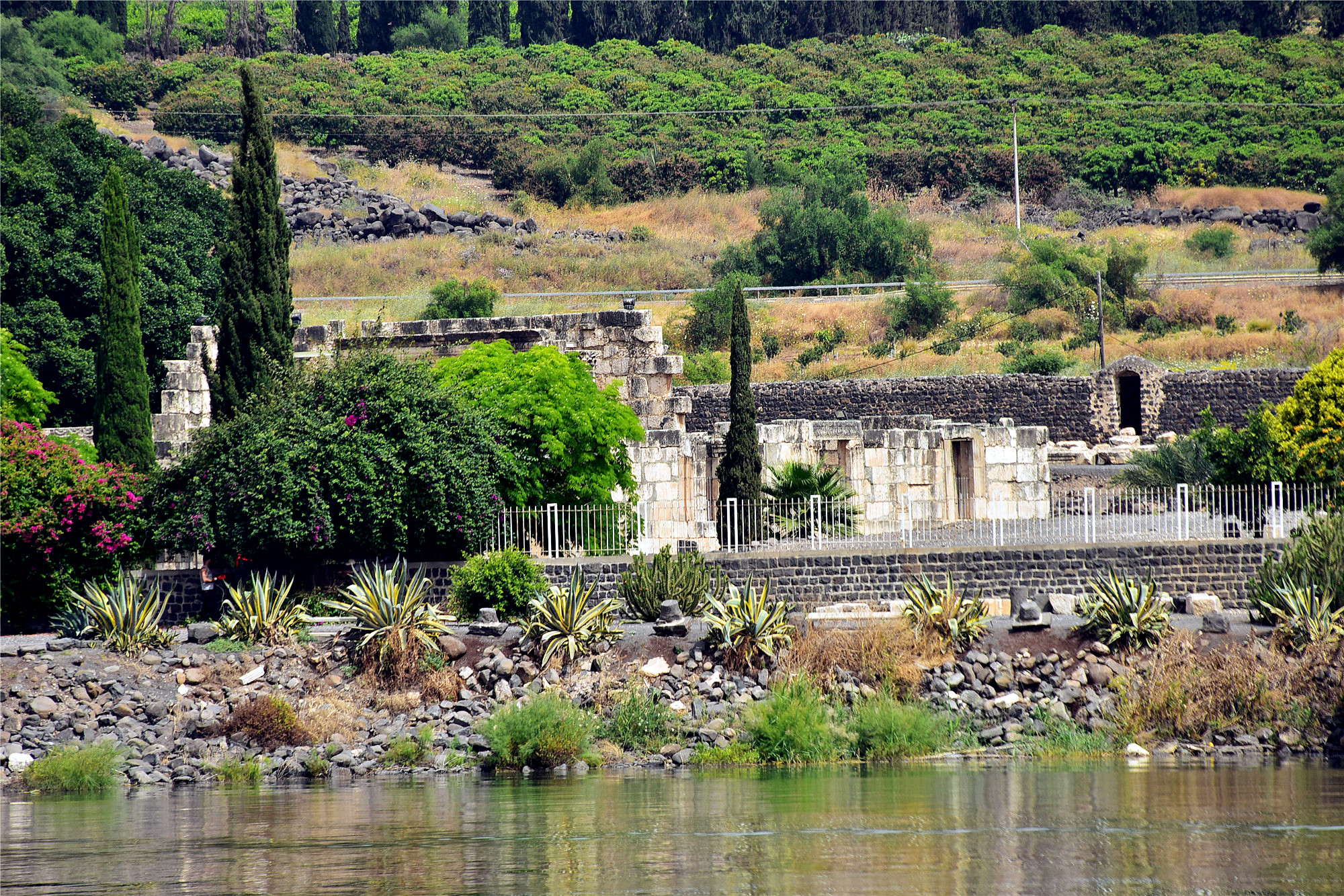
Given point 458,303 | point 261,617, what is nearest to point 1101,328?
point 458,303

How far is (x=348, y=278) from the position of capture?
206 ft

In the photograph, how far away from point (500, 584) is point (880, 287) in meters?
36.5

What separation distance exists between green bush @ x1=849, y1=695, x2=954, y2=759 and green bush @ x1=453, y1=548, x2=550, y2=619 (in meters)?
5.15

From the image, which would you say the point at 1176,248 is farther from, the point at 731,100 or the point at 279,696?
the point at 279,696

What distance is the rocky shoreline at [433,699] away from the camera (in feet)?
62.6

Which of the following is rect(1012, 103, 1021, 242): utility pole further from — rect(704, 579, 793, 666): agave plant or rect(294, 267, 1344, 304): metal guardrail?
rect(704, 579, 793, 666): agave plant

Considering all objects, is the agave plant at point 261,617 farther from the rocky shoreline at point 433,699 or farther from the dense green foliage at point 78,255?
the dense green foliage at point 78,255

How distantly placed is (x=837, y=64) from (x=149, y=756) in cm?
7812

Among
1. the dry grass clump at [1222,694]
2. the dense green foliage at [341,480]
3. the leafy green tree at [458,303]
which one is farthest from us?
the leafy green tree at [458,303]

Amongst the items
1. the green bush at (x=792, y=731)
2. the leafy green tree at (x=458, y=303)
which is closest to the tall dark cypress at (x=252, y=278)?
the green bush at (x=792, y=731)

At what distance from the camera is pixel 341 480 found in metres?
23.0

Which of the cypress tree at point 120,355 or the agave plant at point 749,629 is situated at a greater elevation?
the cypress tree at point 120,355

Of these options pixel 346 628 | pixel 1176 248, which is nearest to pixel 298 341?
pixel 346 628

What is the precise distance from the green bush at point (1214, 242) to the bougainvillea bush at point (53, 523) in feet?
158
